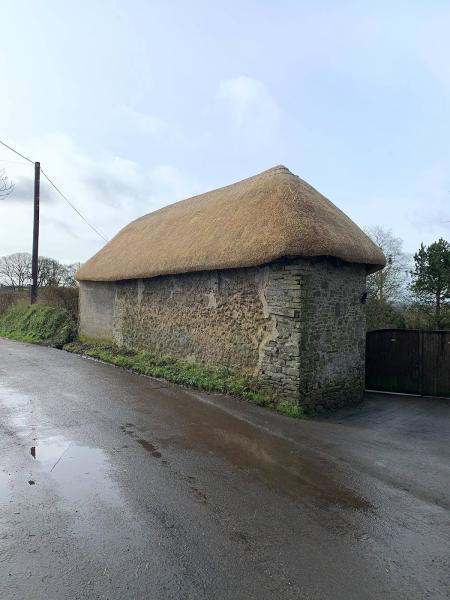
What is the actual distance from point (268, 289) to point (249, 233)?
146 centimetres

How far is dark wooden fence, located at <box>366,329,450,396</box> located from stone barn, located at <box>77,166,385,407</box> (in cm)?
116

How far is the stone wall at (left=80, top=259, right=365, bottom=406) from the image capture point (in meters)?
8.36

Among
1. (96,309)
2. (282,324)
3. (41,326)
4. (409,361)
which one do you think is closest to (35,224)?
(41,326)

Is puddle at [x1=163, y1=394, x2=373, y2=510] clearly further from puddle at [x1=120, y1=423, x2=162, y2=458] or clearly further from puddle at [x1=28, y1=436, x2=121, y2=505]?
puddle at [x1=28, y1=436, x2=121, y2=505]

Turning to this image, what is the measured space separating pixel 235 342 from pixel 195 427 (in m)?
2.89

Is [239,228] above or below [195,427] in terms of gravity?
above

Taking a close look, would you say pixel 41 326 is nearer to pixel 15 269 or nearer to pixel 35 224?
pixel 35 224

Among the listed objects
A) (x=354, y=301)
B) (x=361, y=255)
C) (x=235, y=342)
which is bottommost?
(x=235, y=342)

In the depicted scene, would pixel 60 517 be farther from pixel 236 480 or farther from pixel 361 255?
pixel 361 255

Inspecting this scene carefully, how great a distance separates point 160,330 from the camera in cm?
1221

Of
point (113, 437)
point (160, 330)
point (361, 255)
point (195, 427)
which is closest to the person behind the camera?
point (113, 437)

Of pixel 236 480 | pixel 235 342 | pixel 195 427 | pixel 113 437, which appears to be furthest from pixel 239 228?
pixel 236 480

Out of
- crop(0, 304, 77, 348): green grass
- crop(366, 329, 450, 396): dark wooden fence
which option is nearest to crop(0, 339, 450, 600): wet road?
crop(366, 329, 450, 396): dark wooden fence

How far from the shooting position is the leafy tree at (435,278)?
718 inches
